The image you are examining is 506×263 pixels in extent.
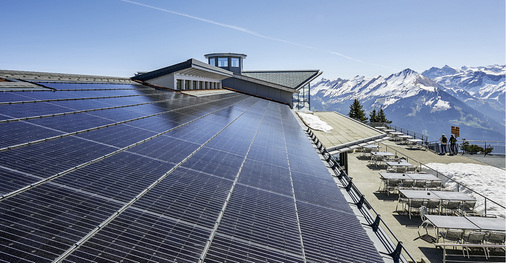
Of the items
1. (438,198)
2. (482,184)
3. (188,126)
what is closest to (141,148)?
(188,126)

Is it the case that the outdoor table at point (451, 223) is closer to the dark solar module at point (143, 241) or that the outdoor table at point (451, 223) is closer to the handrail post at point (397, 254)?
the handrail post at point (397, 254)

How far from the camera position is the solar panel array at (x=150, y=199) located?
200 inches

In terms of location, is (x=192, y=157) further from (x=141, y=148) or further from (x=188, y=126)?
(x=188, y=126)

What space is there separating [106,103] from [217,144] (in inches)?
372

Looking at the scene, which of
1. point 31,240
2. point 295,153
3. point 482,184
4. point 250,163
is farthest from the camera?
point 482,184

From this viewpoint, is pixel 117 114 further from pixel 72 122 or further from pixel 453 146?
pixel 453 146

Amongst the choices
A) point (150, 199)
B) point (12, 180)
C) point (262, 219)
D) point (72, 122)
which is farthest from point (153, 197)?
point (72, 122)

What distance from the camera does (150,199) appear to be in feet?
22.9

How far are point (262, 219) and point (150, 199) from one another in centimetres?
285

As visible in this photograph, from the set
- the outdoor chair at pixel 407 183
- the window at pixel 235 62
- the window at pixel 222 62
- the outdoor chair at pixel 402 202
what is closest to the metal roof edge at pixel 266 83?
the window at pixel 235 62

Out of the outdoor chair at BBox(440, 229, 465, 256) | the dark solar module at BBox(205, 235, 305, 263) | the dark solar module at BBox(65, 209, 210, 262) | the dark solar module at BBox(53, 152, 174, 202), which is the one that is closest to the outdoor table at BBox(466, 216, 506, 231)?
the outdoor chair at BBox(440, 229, 465, 256)

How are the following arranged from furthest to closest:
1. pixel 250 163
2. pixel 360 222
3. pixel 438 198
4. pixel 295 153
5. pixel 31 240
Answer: pixel 438 198, pixel 295 153, pixel 250 163, pixel 360 222, pixel 31 240

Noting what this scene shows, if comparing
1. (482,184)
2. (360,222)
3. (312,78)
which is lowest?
(482,184)

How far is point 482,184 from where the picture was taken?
24547mm
